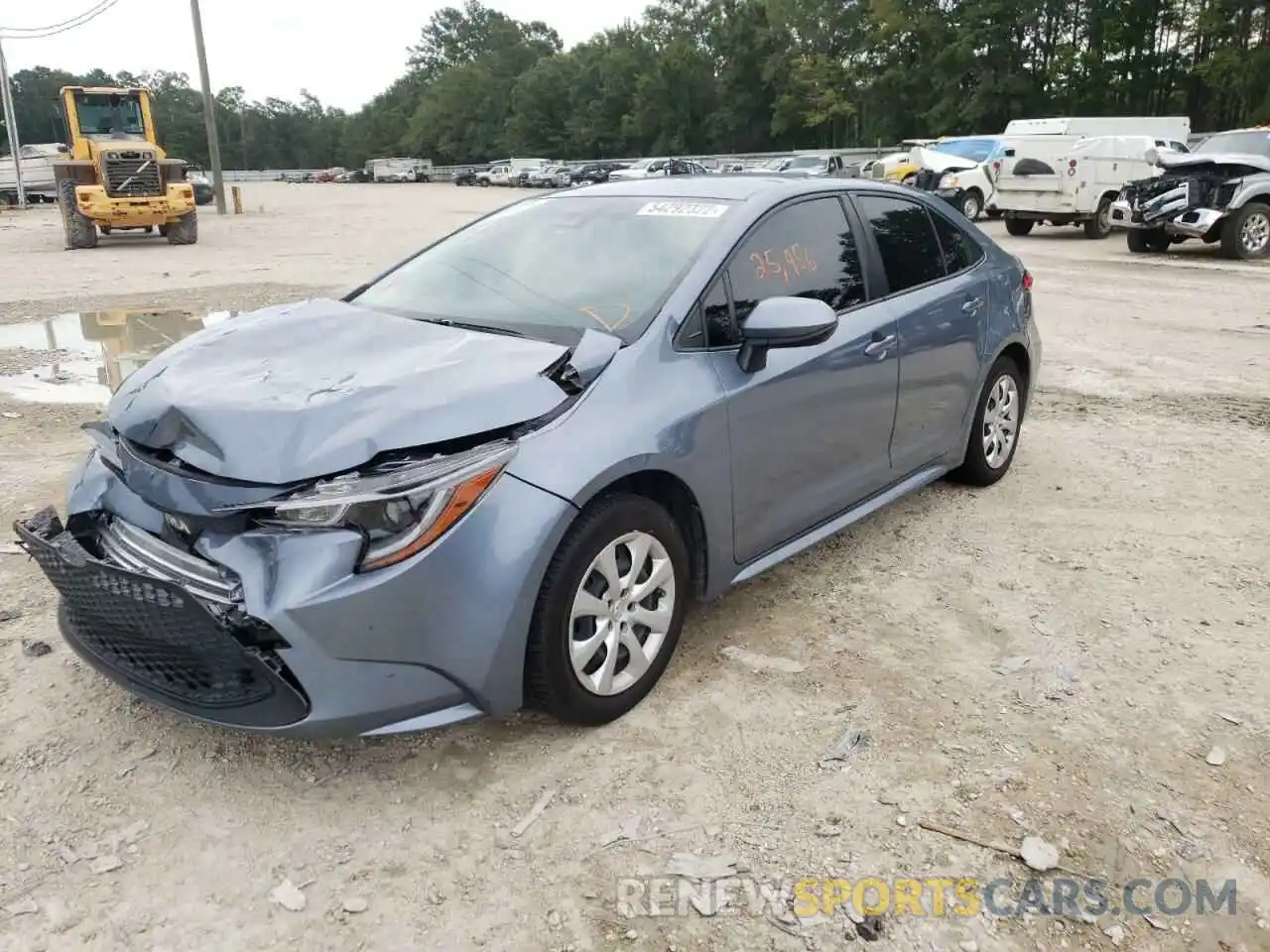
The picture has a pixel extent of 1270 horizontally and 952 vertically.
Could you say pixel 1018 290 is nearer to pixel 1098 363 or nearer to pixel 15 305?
pixel 1098 363

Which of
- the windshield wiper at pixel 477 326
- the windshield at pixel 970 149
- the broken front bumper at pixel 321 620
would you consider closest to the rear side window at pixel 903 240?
the windshield wiper at pixel 477 326

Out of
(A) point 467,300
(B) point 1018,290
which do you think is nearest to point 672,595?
(A) point 467,300

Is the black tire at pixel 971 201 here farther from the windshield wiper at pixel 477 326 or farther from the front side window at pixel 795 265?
the windshield wiper at pixel 477 326

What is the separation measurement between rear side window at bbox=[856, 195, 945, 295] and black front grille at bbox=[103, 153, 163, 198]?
17.9 meters

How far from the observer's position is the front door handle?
152 inches

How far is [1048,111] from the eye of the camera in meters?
47.9

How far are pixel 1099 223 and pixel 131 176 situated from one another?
1771 cm

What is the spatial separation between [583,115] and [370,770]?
85.9 m

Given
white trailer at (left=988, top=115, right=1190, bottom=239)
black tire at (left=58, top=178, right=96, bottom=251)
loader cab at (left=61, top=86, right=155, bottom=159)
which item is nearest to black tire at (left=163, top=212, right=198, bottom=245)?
black tire at (left=58, top=178, right=96, bottom=251)

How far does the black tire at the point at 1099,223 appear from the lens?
1764cm

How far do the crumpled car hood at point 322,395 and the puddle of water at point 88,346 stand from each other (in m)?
3.63

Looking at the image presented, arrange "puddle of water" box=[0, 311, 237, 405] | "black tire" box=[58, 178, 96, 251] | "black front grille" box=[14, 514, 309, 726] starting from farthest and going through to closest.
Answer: "black tire" box=[58, 178, 96, 251], "puddle of water" box=[0, 311, 237, 405], "black front grille" box=[14, 514, 309, 726]

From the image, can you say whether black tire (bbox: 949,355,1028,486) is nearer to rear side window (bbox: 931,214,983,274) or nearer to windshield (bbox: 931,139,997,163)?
rear side window (bbox: 931,214,983,274)

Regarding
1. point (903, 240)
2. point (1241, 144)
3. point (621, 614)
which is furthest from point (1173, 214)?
point (621, 614)
